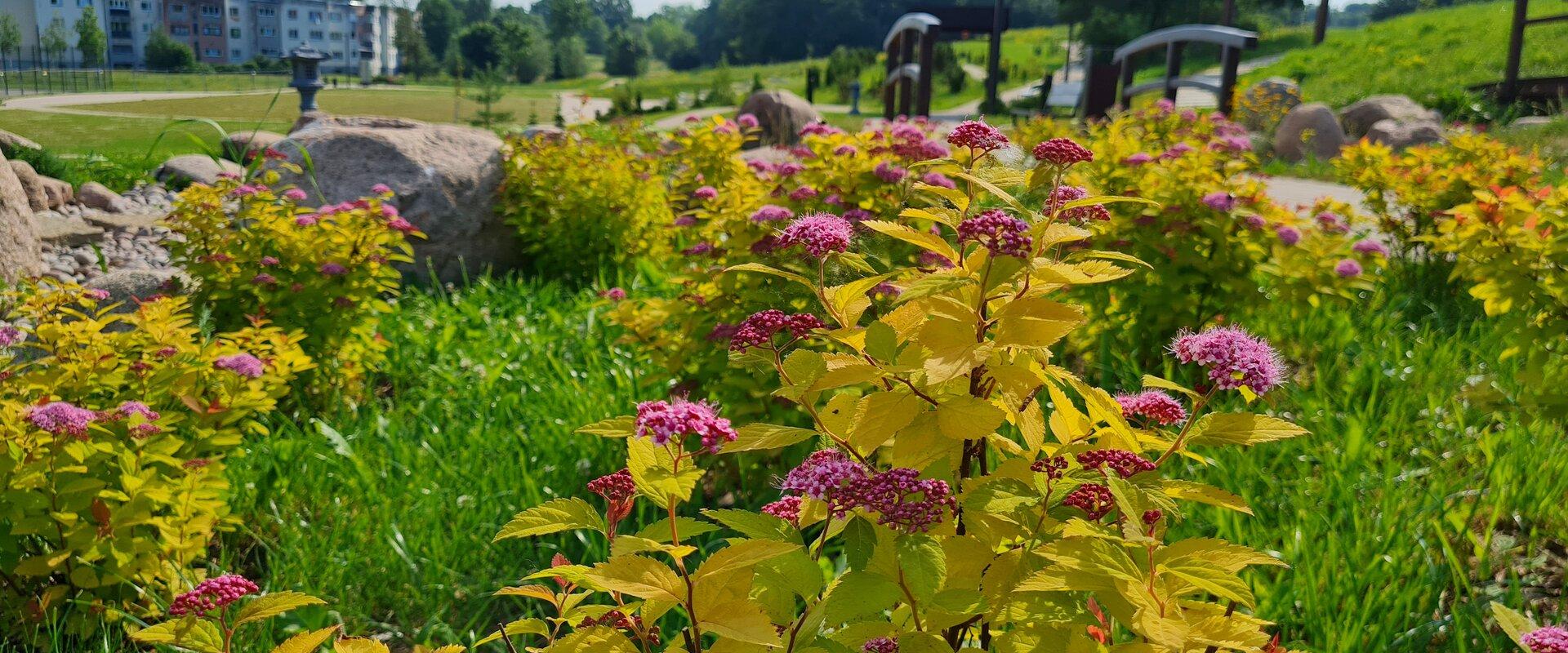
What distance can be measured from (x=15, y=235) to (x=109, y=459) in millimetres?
2424

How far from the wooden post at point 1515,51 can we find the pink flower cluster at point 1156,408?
13.7 m

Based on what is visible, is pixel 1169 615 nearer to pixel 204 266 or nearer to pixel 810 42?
pixel 204 266

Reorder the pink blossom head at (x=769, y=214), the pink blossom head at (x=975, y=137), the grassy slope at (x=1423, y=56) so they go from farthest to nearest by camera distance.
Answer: the grassy slope at (x=1423, y=56) < the pink blossom head at (x=769, y=214) < the pink blossom head at (x=975, y=137)

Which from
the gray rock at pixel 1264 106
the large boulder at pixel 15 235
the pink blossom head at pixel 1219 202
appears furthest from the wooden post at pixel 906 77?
the large boulder at pixel 15 235

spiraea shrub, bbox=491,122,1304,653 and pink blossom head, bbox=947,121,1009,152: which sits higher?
pink blossom head, bbox=947,121,1009,152

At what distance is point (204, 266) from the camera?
3.38m

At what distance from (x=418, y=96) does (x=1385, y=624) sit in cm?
1385

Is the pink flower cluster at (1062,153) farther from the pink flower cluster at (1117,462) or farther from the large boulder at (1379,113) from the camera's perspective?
the large boulder at (1379,113)

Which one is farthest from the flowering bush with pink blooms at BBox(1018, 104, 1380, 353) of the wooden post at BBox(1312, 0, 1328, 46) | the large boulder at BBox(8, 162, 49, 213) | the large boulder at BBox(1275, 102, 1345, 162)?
the wooden post at BBox(1312, 0, 1328, 46)

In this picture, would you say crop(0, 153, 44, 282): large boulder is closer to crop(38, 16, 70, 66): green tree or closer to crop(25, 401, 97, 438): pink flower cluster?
crop(38, 16, 70, 66): green tree

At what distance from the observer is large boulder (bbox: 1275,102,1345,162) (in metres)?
13.1

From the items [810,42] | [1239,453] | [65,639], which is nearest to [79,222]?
[65,639]

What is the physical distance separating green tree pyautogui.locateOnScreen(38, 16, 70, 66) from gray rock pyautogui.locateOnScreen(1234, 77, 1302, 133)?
12677 millimetres

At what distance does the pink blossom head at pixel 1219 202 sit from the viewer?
3.44 meters
